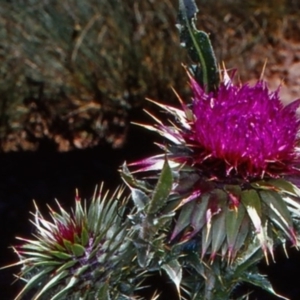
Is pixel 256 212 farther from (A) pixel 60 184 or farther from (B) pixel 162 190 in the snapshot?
(A) pixel 60 184

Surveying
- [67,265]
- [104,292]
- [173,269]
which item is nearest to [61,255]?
[67,265]

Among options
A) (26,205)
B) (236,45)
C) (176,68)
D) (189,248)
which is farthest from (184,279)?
(236,45)

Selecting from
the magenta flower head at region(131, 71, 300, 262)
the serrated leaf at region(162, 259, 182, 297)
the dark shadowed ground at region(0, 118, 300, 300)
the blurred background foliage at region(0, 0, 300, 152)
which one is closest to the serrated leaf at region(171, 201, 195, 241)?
the magenta flower head at region(131, 71, 300, 262)

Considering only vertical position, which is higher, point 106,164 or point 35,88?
point 35,88

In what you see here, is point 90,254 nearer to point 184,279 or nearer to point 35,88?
point 184,279

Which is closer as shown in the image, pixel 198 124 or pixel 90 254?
pixel 198 124
